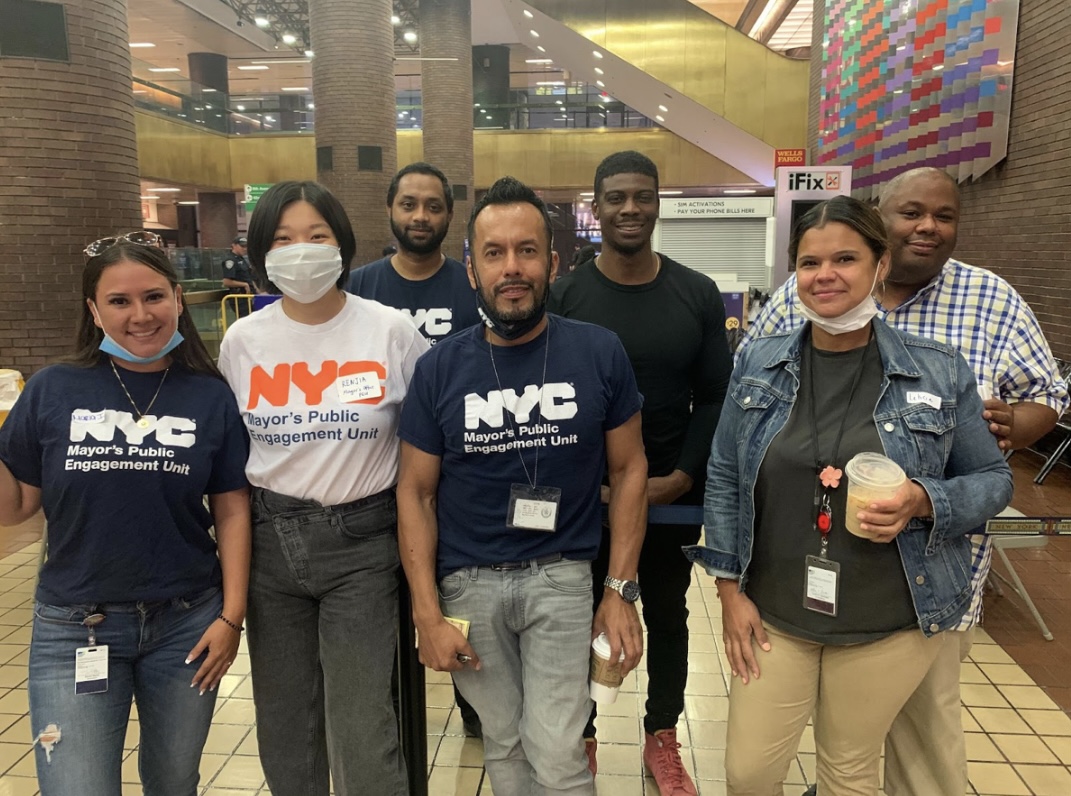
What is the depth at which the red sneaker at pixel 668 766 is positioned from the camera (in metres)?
2.46

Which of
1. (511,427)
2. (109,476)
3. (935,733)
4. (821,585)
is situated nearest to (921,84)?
(935,733)

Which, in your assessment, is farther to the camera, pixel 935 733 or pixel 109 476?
pixel 935 733

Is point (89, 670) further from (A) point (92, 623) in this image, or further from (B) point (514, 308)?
(B) point (514, 308)

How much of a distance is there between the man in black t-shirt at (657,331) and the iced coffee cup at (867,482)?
26.0 inches

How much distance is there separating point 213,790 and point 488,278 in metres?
2.12

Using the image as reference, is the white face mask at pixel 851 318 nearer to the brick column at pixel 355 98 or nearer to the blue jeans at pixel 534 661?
the blue jeans at pixel 534 661

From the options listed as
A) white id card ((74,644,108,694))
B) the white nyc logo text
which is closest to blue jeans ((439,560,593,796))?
the white nyc logo text

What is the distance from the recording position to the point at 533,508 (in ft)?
5.61

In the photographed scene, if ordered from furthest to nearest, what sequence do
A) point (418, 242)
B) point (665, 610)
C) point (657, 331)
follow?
point (418, 242), point (665, 610), point (657, 331)

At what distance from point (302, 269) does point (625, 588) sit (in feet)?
3.69

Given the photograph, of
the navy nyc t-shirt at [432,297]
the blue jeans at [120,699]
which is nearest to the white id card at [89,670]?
the blue jeans at [120,699]

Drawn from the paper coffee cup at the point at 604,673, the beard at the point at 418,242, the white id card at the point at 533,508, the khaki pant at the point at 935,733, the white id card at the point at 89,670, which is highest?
the beard at the point at 418,242

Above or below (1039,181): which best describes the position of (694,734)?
below

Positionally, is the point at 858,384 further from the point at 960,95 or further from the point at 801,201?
the point at 960,95
